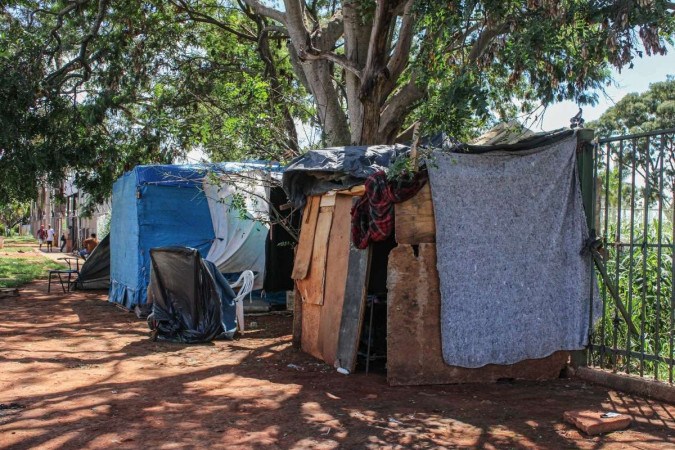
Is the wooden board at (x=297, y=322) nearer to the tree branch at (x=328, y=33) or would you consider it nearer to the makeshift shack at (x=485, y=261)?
the makeshift shack at (x=485, y=261)

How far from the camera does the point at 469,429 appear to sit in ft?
17.0

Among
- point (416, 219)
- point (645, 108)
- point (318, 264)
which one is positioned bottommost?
point (318, 264)

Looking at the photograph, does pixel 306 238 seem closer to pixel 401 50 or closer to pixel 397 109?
pixel 397 109

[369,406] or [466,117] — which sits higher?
[466,117]

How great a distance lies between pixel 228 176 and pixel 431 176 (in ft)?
14.7

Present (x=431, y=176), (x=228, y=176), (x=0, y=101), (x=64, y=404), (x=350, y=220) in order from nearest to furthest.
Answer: (x=64, y=404)
(x=431, y=176)
(x=350, y=220)
(x=228, y=176)
(x=0, y=101)

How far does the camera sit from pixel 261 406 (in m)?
5.91

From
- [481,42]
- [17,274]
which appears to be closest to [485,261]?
[481,42]

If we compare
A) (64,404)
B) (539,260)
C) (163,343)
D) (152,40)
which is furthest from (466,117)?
(152,40)

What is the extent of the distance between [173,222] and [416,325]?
7.41m

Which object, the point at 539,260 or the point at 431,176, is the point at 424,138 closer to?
the point at 431,176

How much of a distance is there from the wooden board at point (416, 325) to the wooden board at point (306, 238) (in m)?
2.07

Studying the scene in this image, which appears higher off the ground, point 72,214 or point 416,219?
point 72,214

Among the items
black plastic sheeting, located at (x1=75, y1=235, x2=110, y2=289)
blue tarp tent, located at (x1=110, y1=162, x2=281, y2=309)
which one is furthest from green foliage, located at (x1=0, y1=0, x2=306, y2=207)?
black plastic sheeting, located at (x1=75, y1=235, x2=110, y2=289)
